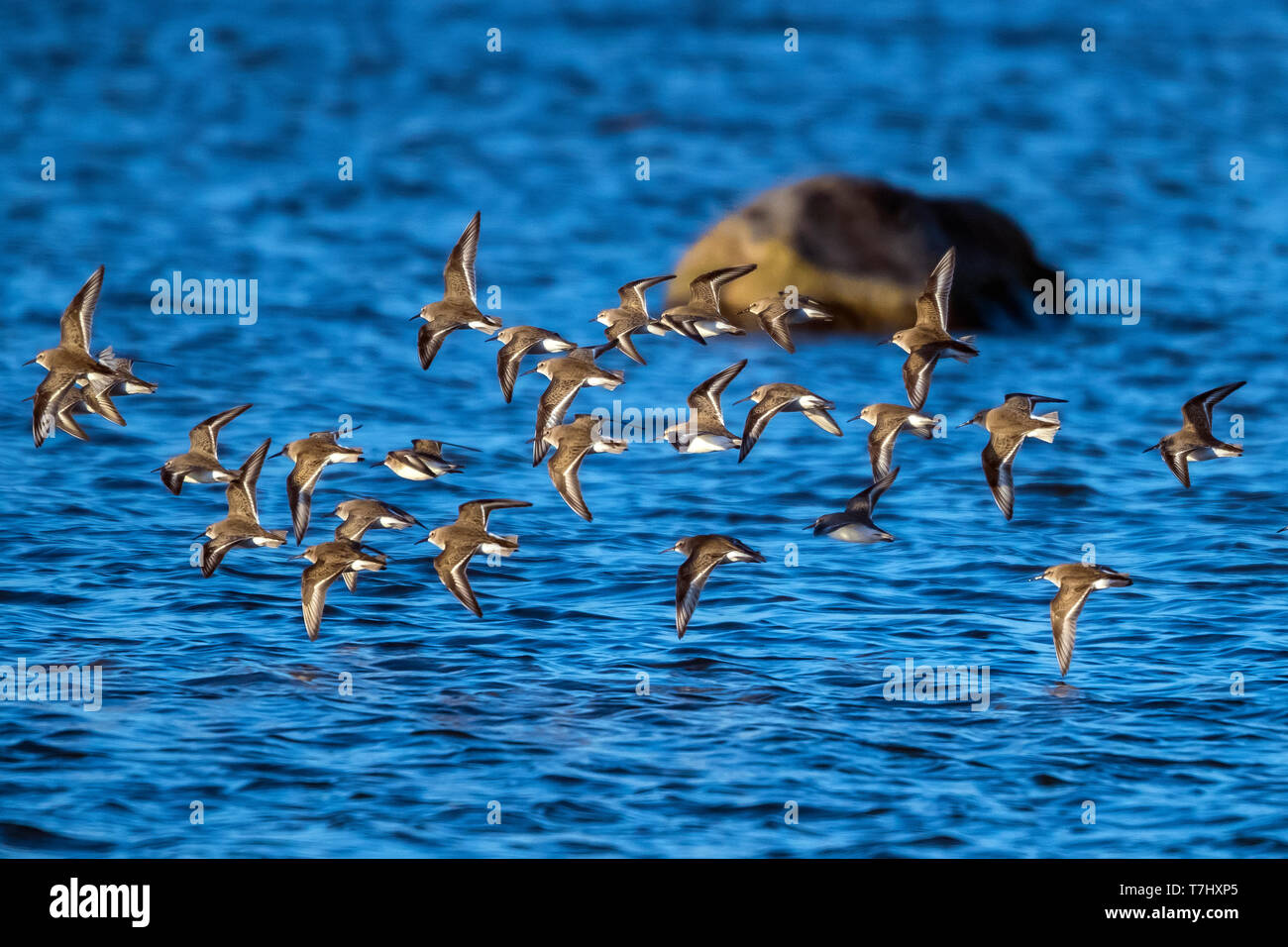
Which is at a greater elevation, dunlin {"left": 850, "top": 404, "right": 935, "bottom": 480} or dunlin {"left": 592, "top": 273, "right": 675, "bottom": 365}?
dunlin {"left": 592, "top": 273, "right": 675, "bottom": 365}

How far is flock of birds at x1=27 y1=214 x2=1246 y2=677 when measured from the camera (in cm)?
1226

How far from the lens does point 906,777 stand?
10820mm

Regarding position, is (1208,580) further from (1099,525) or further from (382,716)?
(382,716)

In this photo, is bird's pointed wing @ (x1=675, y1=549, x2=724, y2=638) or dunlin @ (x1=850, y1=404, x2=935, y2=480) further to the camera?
dunlin @ (x1=850, y1=404, x2=935, y2=480)

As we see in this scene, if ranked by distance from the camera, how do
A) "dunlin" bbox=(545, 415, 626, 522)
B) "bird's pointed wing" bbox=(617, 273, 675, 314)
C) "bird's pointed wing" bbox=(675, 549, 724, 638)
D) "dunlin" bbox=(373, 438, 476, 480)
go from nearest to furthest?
"bird's pointed wing" bbox=(675, 549, 724, 638), "dunlin" bbox=(545, 415, 626, 522), "dunlin" bbox=(373, 438, 476, 480), "bird's pointed wing" bbox=(617, 273, 675, 314)

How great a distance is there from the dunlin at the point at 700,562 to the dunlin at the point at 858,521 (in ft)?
3.94

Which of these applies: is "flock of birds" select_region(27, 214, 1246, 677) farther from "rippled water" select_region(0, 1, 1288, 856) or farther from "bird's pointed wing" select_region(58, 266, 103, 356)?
"rippled water" select_region(0, 1, 1288, 856)

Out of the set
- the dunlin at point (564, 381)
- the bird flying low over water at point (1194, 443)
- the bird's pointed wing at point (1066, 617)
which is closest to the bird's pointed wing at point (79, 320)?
the dunlin at point (564, 381)

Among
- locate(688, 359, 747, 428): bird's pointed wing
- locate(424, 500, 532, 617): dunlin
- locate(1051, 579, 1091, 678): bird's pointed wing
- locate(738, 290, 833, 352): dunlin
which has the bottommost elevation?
locate(1051, 579, 1091, 678): bird's pointed wing

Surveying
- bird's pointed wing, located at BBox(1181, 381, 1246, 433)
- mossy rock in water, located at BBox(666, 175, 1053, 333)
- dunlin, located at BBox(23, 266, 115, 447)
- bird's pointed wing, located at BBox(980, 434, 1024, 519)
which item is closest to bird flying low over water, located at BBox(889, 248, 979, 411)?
bird's pointed wing, located at BBox(980, 434, 1024, 519)

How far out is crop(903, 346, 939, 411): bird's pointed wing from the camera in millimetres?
12453

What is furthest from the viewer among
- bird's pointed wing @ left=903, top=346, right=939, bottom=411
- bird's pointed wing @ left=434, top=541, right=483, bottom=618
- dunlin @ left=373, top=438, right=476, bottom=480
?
dunlin @ left=373, top=438, right=476, bottom=480

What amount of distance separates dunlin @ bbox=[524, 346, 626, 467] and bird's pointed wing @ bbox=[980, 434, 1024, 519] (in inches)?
110

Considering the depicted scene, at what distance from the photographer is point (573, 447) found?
12633 mm
